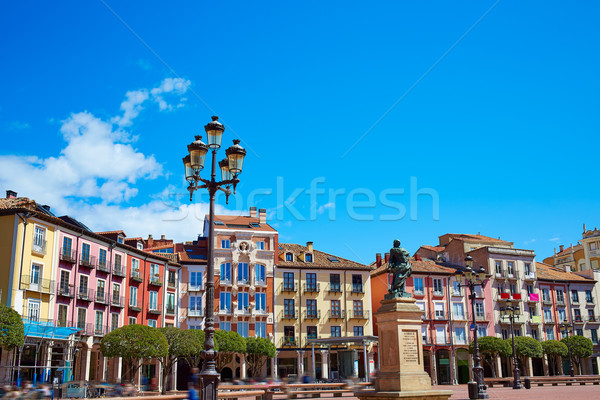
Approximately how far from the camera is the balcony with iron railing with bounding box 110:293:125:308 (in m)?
44.8

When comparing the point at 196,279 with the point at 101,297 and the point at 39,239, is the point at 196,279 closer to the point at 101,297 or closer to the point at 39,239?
the point at 101,297

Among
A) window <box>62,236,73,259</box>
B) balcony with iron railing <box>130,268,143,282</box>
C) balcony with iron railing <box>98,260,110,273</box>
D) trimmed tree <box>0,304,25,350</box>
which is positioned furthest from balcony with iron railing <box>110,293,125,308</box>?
trimmed tree <box>0,304,25,350</box>

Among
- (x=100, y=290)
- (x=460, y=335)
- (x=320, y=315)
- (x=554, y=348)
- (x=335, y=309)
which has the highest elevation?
(x=100, y=290)

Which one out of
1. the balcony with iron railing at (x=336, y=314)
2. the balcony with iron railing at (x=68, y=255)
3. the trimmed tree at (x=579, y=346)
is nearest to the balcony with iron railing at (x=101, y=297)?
the balcony with iron railing at (x=68, y=255)

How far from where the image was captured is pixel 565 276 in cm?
7112

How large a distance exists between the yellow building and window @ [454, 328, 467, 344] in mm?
9819

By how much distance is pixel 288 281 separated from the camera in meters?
56.0

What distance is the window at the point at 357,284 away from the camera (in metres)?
57.6

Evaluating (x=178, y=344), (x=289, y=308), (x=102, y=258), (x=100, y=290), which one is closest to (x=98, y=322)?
(x=100, y=290)

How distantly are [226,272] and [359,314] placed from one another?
533 inches

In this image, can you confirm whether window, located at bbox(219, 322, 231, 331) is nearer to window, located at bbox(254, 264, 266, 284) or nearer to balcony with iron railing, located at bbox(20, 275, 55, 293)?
window, located at bbox(254, 264, 266, 284)

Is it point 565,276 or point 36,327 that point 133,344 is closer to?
point 36,327

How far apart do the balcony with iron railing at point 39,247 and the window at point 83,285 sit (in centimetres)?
423

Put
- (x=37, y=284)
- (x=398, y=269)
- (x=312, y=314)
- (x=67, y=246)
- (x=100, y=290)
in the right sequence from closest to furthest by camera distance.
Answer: (x=398, y=269), (x=37, y=284), (x=67, y=246), (x=100, y=290), (x=312, y=314)
